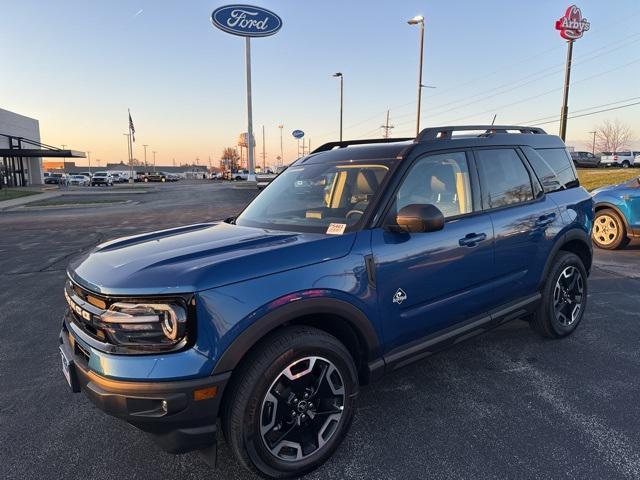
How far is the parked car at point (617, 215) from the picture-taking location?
8.12 metres

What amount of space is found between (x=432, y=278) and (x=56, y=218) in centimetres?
1617

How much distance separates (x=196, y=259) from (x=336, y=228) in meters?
0.89

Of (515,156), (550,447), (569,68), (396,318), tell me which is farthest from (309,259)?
(569,68)

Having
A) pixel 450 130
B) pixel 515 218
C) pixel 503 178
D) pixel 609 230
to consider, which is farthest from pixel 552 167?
pixel 609 230

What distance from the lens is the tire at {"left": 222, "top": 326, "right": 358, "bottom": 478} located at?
2.21 metres

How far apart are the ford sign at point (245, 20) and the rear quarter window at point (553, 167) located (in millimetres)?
34456

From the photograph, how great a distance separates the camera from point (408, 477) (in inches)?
95.7

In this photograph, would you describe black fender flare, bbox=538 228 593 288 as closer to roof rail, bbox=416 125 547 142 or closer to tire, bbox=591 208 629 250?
roof rail, bbox=416 125 547 142

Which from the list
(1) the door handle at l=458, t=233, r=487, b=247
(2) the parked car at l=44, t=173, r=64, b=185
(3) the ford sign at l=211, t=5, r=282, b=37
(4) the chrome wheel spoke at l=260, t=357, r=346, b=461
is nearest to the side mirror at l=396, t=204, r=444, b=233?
(1) the door handle at l=458, t=233, r=487, b=247

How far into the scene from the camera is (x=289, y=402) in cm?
239

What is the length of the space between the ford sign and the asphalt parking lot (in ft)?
A: 112

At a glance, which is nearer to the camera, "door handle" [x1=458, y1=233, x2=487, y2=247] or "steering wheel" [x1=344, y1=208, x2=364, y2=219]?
"steering wheel" [x1=344, y1=208, x2=364, y2=219]

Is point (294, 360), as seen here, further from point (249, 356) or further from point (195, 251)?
point (195, 251)

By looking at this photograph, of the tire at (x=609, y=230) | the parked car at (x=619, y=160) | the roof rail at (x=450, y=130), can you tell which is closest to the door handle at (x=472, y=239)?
the roof rail at (x=450, y=130)
